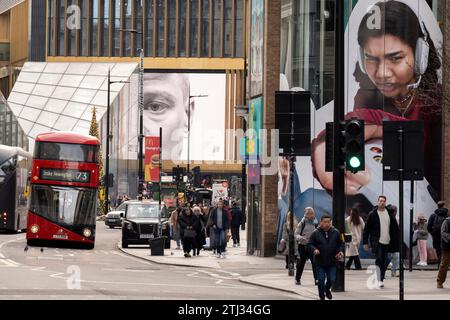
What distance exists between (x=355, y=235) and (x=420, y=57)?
567cm

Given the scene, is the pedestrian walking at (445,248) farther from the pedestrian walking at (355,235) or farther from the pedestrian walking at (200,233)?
the pedestrian walking at (200,233)

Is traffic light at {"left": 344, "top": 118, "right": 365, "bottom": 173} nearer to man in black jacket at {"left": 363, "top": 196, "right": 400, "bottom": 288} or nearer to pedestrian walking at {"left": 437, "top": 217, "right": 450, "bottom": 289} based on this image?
pedestrian walking at {"left": 437, "top": 217, "right": 450, "bottom": 289}

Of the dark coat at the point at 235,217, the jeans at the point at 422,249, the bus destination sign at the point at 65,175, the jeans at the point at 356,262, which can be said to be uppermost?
the bus destination sign at the point at 65,175

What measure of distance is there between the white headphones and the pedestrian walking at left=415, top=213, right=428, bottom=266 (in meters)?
3.92

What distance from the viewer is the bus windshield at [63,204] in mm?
42500

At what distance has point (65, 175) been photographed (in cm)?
4247

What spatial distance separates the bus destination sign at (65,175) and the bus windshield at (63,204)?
305 millimetres

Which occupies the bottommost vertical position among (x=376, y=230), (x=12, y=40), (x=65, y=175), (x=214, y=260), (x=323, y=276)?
(x=214, y=260)

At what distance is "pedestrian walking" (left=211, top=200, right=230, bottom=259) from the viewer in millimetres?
41156

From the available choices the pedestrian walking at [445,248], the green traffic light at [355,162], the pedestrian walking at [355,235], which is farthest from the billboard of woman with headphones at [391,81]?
the green traffic light at [355,162]

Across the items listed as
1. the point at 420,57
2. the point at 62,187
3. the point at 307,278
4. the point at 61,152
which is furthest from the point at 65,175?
the point at 307,278

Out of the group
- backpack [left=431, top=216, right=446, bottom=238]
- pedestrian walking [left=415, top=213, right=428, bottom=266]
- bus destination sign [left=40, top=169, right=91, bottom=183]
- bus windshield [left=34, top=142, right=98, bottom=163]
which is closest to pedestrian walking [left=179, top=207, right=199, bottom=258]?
bus destination sign [left=40, top=169, right=91, bottom=183]

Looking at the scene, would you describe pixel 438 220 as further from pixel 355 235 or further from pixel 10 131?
pixel 10 131
